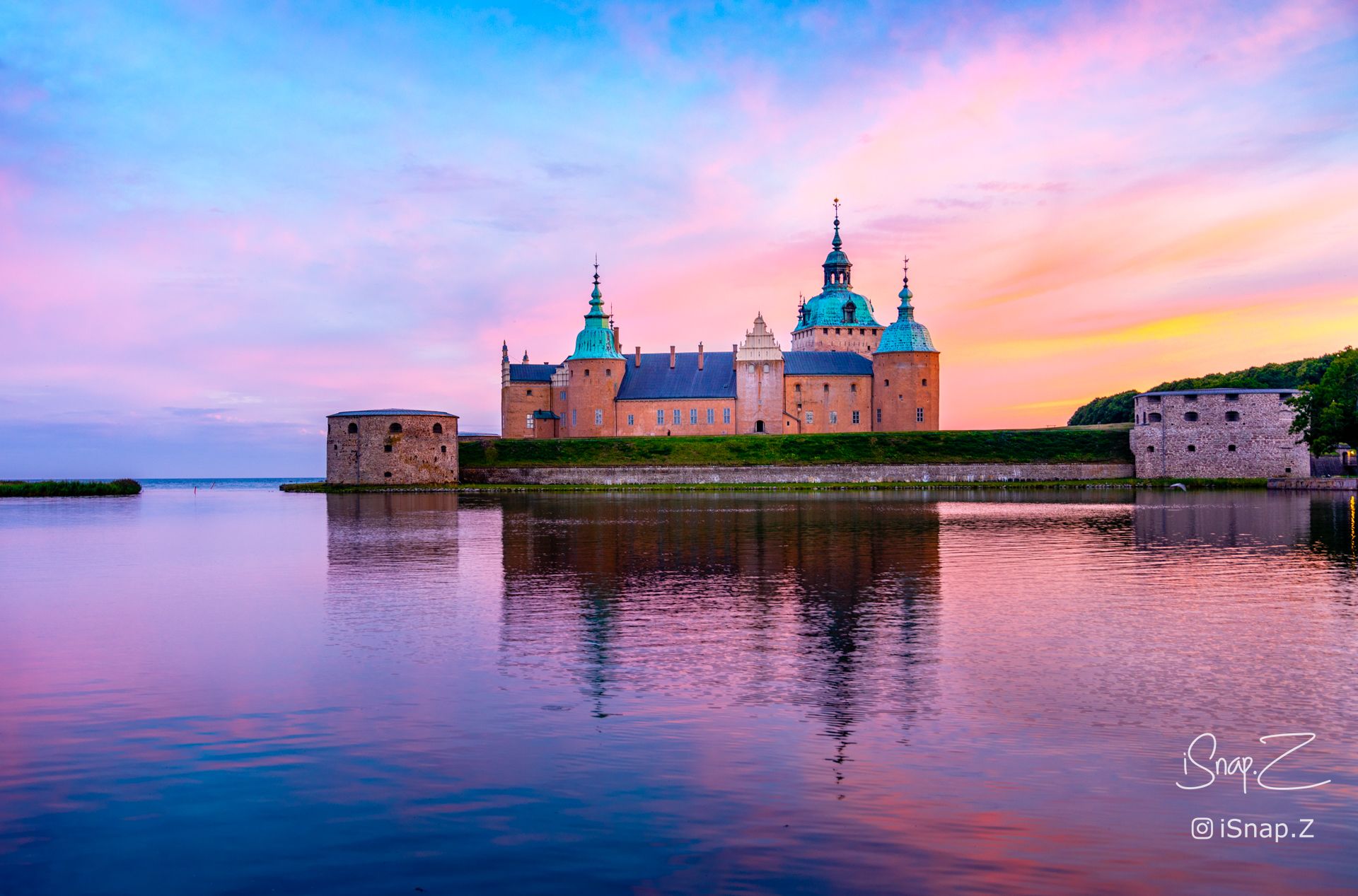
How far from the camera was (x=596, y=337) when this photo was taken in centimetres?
8369

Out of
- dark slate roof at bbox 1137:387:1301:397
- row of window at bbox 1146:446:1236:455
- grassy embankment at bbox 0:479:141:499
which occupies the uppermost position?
dark slate roof at bbox 1137:387:1301:397

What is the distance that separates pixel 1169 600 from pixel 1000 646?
528 cm

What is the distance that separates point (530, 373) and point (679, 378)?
40.7ft

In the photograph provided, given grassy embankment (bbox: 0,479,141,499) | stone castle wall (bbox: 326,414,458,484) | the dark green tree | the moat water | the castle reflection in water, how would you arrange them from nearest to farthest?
the moat water
the castle reflection in water
the dark green tree
grassy embankment (bbox: 0,479,141,499)
stone castle wall (bbox: 326,414,458,484)

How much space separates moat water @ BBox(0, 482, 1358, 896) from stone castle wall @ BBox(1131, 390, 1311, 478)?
5386 cm

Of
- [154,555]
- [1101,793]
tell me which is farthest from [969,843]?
[154,555]

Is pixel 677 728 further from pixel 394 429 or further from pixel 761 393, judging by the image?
pixel 761 393

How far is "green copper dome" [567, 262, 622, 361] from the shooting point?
83250mm

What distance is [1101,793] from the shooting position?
7.45m

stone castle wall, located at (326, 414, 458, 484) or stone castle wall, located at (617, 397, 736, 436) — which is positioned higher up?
stone castle wall, located at (617, 397, 736, 436)

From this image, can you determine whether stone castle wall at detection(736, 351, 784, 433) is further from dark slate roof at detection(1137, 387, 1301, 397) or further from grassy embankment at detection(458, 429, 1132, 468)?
dark slate roof at detection(1137, 387, 1301, 397)

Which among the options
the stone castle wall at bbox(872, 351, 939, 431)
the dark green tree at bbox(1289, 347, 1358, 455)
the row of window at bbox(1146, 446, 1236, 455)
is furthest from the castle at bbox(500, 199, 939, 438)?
the dark green tree at bbox(1289, 347, 1358, 455)

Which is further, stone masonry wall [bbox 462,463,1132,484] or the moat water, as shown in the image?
stone masonry wall [bbox 462,463,1132,484]

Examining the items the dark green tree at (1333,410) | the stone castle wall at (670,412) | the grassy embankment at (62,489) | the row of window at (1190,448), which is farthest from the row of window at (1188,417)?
the grassy embankment at (62,489)
